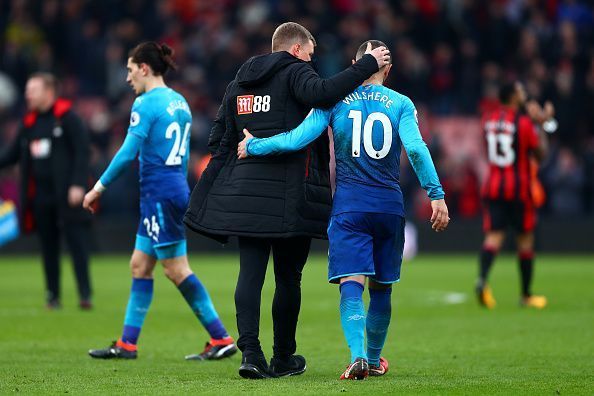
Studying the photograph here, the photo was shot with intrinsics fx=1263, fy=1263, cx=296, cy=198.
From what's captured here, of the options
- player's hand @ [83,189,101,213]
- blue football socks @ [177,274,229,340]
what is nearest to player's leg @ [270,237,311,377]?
blue football socks @ [177,274,229,340]

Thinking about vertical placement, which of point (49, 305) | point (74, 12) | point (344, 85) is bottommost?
point (49, 305)

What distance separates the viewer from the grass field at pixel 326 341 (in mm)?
7727

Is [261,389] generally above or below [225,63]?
below

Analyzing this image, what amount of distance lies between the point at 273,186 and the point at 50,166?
256 inches

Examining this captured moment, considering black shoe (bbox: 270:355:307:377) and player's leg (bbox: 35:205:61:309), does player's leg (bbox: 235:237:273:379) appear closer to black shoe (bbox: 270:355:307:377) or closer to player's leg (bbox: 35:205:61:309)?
black shoe (bbox: 270:355:307:377)

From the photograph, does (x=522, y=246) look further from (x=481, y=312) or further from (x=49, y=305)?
(x=49, y=305)

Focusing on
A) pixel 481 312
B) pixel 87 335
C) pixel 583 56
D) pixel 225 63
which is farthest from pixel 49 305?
pixel 583 56

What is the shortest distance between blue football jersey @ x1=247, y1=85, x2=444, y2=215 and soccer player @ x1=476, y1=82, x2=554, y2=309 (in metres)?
6.54

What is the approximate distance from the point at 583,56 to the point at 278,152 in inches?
730

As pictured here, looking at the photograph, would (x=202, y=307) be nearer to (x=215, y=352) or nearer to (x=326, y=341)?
(x=215, y=352)

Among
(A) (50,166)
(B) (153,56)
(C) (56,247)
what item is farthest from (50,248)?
(B) (153,56)

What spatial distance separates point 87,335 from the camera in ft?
37.3

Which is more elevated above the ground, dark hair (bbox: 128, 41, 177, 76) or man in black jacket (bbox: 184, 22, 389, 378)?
dark hair (bbox: 128, 41, 177, 76)

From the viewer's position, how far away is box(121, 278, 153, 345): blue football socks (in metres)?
9.66
